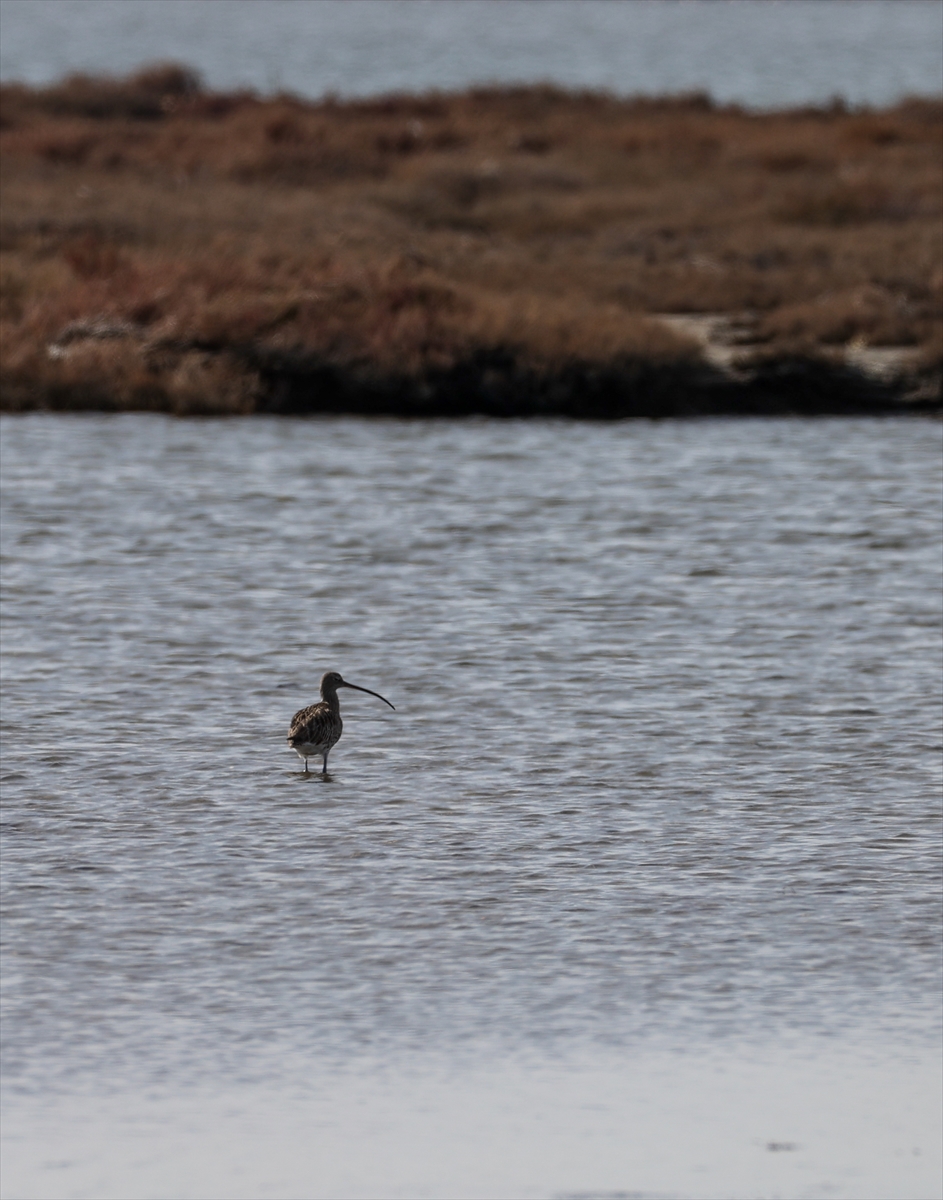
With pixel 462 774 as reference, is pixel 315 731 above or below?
above

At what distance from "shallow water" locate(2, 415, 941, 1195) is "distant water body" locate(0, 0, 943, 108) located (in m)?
39.6

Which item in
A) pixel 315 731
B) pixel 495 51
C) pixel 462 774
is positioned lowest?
pixel 462 774

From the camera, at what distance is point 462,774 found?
988 centimetres

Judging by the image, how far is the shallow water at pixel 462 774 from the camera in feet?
22.0

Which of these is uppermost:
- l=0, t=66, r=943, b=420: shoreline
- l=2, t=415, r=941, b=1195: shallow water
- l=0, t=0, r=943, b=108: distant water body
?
l=0, t=0, r=943, b=108: distant water body

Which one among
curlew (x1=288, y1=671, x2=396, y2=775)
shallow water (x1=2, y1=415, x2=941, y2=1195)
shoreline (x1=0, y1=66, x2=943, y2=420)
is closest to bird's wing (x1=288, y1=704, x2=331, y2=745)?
curlew (x1=288, y1=671, x2=396, y2=775)

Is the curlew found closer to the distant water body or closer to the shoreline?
the shoreline

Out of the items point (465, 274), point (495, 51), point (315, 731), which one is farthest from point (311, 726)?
point (495, 51)

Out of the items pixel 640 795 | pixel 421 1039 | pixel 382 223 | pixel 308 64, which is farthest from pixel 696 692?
pixel 308 64

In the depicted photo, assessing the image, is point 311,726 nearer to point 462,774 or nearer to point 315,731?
point 315,731

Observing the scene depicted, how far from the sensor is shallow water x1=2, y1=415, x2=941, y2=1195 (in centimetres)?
670

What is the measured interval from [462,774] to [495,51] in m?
115

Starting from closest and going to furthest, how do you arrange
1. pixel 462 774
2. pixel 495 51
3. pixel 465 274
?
pixel 462 774 < pixel 465 274 < pixel 495 51

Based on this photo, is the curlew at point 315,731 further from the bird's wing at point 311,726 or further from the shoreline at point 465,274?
the shoreline at point 465,274
